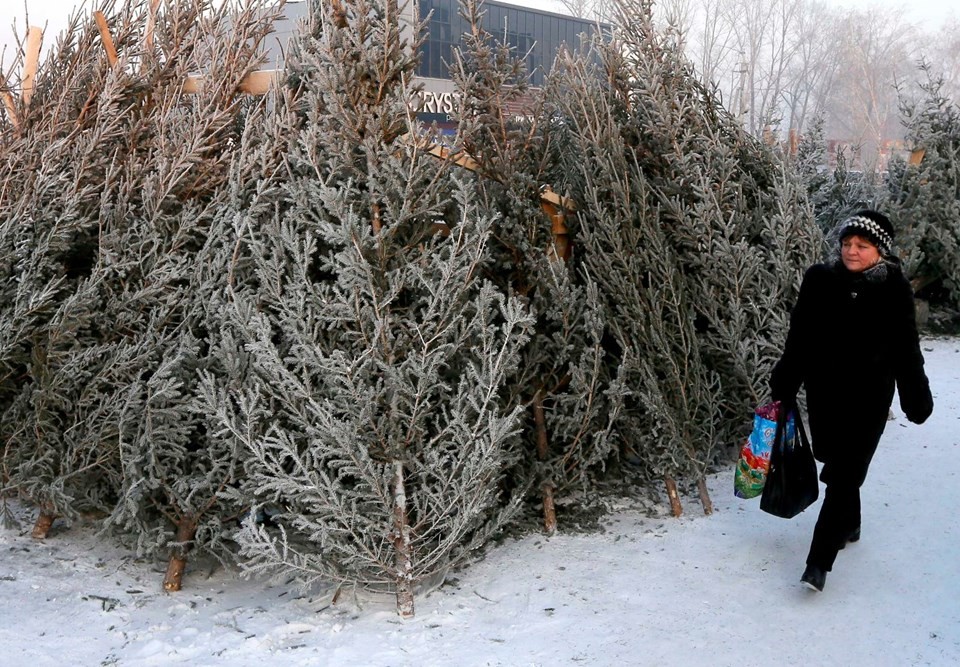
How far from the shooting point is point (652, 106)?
5434 mm

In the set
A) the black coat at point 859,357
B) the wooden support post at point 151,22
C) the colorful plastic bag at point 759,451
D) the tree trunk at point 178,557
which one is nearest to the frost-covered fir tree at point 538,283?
the colorful plastic bag at point 759,451

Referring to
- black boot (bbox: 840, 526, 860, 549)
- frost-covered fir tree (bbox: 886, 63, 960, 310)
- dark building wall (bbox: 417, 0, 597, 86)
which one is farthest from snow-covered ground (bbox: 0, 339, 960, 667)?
dark building wall (bbox: 417, 0, 597, 86)

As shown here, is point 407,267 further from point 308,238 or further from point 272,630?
point 272,630

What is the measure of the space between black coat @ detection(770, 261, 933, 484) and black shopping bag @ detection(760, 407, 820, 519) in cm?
9

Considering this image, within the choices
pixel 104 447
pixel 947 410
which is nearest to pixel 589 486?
pixel 104 447

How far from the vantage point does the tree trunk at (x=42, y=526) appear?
15.6ft

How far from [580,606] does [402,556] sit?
0.85 m

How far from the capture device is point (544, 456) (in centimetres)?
470

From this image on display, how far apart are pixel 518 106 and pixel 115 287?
8.00ft

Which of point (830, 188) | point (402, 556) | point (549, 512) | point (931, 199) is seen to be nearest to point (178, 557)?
point (402, 556)

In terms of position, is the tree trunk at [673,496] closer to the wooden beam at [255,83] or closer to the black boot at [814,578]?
the black boot at [814,578]

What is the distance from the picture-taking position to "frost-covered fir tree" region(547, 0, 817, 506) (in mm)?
4727

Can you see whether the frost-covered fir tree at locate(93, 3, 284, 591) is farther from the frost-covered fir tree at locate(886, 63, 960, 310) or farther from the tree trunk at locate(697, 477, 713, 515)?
the frost-covered fir tree at locate(886, 63, 960, 310)

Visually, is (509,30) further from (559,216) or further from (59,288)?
(59,288)
